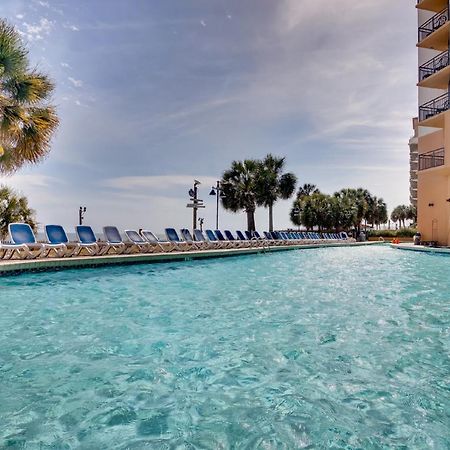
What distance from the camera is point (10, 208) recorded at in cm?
1700

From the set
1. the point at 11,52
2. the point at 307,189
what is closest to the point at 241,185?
the point at 11,52

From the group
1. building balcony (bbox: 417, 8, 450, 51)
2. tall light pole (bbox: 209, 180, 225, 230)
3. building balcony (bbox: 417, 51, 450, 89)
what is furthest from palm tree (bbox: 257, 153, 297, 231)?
building balcony (bbox: 417, 8, 450, 51)

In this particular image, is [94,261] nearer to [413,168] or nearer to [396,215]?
[413,168]

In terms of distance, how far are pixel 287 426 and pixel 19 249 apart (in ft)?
32.8

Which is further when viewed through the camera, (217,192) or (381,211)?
(381,211)

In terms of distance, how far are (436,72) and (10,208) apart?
24119 mm

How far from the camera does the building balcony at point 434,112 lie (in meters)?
21.6

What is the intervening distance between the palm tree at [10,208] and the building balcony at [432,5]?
26.2m

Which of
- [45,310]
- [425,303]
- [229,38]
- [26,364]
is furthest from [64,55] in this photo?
[425,303]

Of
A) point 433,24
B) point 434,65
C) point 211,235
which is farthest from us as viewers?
point 433,24

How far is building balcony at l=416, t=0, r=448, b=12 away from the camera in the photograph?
22.8 metres

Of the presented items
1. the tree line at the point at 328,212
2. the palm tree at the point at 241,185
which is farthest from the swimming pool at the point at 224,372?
the tree line at the point at 328,212

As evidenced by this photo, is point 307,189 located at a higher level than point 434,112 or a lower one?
lower

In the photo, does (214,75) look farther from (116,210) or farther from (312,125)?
(116,210)
